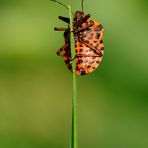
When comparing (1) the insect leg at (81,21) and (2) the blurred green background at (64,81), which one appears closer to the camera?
(1) the insect leg at (81,21)

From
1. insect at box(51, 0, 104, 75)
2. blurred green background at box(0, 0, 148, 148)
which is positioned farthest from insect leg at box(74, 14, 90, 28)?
blurred green background at box(0, 0, 148, 148)

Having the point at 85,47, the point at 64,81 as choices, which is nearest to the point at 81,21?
the point at 85,47

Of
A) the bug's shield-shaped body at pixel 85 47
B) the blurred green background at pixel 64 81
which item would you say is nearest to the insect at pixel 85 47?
the bug's shield-shaped body at pixel 85 47

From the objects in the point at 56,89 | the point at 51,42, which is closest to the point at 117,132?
the point at 56,89

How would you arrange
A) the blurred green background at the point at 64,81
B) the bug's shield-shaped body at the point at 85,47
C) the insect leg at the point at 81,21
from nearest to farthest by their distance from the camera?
the bug's shield-shaped body at the point at 85,47 → the insect leg at the point at 81,21 → the blurred green background at the point at 64,81

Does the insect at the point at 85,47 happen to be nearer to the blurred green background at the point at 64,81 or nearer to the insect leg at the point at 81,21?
the insect leg at the point at 81,21

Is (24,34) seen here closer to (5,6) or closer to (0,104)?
(5,6)
